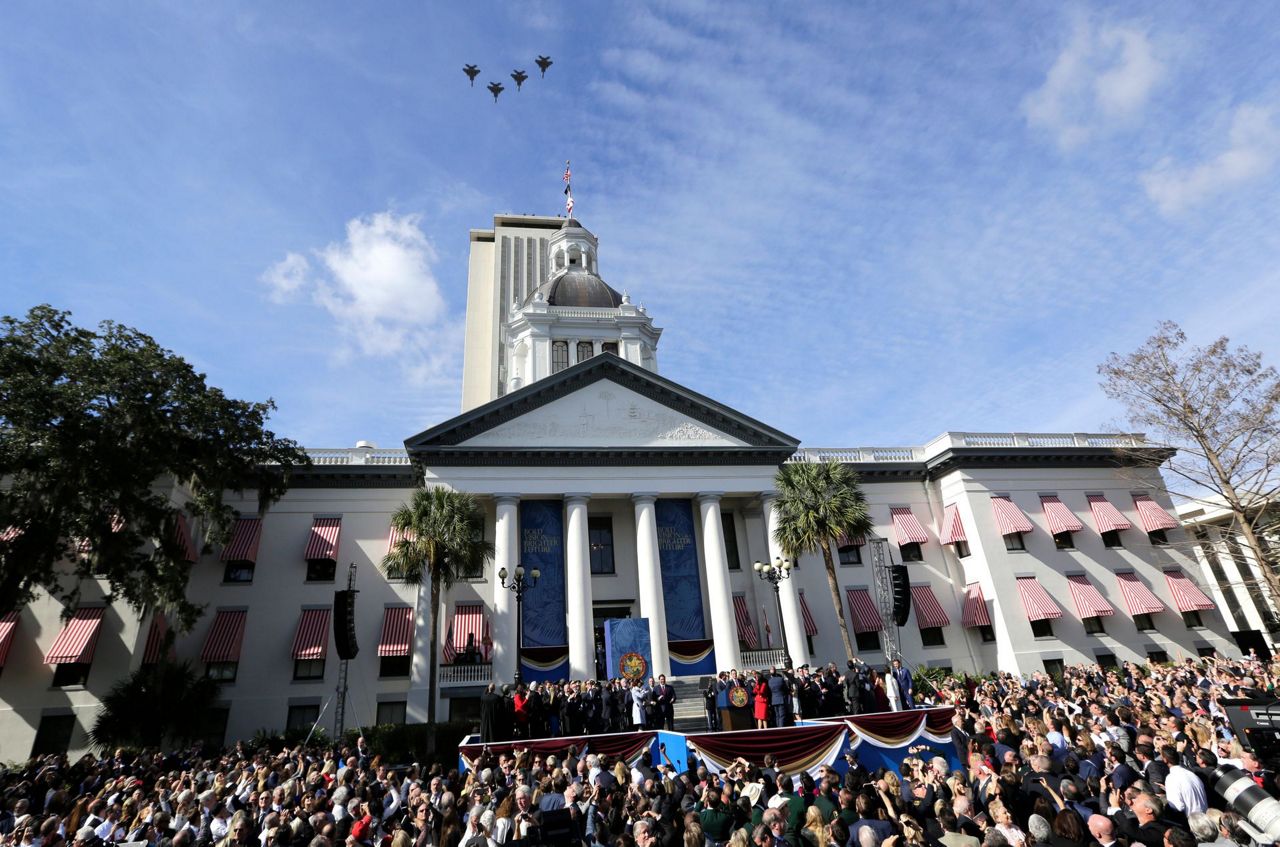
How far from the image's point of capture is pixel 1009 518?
108 feet

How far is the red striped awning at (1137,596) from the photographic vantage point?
31969 millimetres

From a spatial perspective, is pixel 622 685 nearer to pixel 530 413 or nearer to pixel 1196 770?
pixel 530 413

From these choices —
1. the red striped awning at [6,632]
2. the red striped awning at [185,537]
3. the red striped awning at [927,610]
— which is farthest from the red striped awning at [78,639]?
the red striped awning at [927,610]

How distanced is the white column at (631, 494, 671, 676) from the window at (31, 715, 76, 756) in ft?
67.2

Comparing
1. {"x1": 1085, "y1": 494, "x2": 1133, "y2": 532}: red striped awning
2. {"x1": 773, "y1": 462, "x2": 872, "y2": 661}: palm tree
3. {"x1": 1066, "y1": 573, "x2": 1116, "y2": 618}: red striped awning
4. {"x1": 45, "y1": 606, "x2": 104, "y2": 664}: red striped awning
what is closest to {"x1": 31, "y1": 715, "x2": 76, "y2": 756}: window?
{"x1": 45, "y1": 606, "x2": 104, "y2": 664}: red striped awning

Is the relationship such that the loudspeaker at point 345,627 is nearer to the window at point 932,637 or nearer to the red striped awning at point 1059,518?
the window at point 932,637

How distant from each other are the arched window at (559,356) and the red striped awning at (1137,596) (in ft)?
105

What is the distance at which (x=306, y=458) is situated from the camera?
26.4m

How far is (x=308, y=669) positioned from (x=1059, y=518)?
36.4 meters

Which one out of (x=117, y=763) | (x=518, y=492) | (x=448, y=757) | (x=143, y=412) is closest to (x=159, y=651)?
(x=117, y=763)

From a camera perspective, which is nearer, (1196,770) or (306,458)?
(1196,770)

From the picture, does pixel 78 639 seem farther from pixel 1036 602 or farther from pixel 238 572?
pixel 1036 602

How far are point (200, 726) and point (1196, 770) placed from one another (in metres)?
28.1

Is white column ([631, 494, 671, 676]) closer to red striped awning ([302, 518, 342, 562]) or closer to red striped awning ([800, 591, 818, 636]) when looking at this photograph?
red striped awning ([800, 591, 818, 636])
